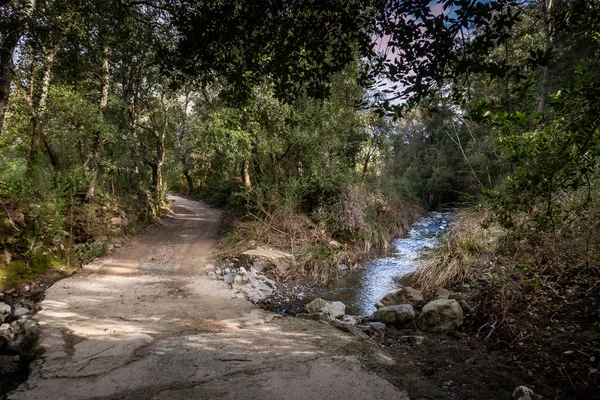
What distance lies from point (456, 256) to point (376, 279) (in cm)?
211

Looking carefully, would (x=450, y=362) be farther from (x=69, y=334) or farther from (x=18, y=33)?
(x=18, y=33)

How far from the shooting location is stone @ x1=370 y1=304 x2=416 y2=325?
→ 17.1 feet

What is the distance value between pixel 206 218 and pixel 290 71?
13658 mm

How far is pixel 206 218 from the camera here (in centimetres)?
1529

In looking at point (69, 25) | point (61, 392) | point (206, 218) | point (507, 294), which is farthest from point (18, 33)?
point (206, 218)

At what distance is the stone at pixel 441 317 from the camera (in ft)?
15.9

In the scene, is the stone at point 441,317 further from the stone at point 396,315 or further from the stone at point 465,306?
the stone at point 465,306

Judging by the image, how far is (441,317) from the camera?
494cm

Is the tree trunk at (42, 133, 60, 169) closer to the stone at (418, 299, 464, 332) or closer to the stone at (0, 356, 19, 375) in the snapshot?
the stone at (0, 356, 19, 375)

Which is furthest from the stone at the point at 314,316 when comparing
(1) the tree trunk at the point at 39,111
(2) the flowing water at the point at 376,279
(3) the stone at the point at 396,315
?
(1) the tree trunk at the point at 39,111

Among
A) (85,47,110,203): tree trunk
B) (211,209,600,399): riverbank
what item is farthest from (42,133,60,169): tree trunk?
(211,209,600,399): riverbank

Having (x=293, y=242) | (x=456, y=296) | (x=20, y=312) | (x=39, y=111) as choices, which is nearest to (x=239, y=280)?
(x=293, y=242)

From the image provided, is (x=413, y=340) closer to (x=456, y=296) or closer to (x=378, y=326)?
(x=378, y=326)

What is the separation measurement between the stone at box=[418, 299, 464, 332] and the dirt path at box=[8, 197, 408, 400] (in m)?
1.52
